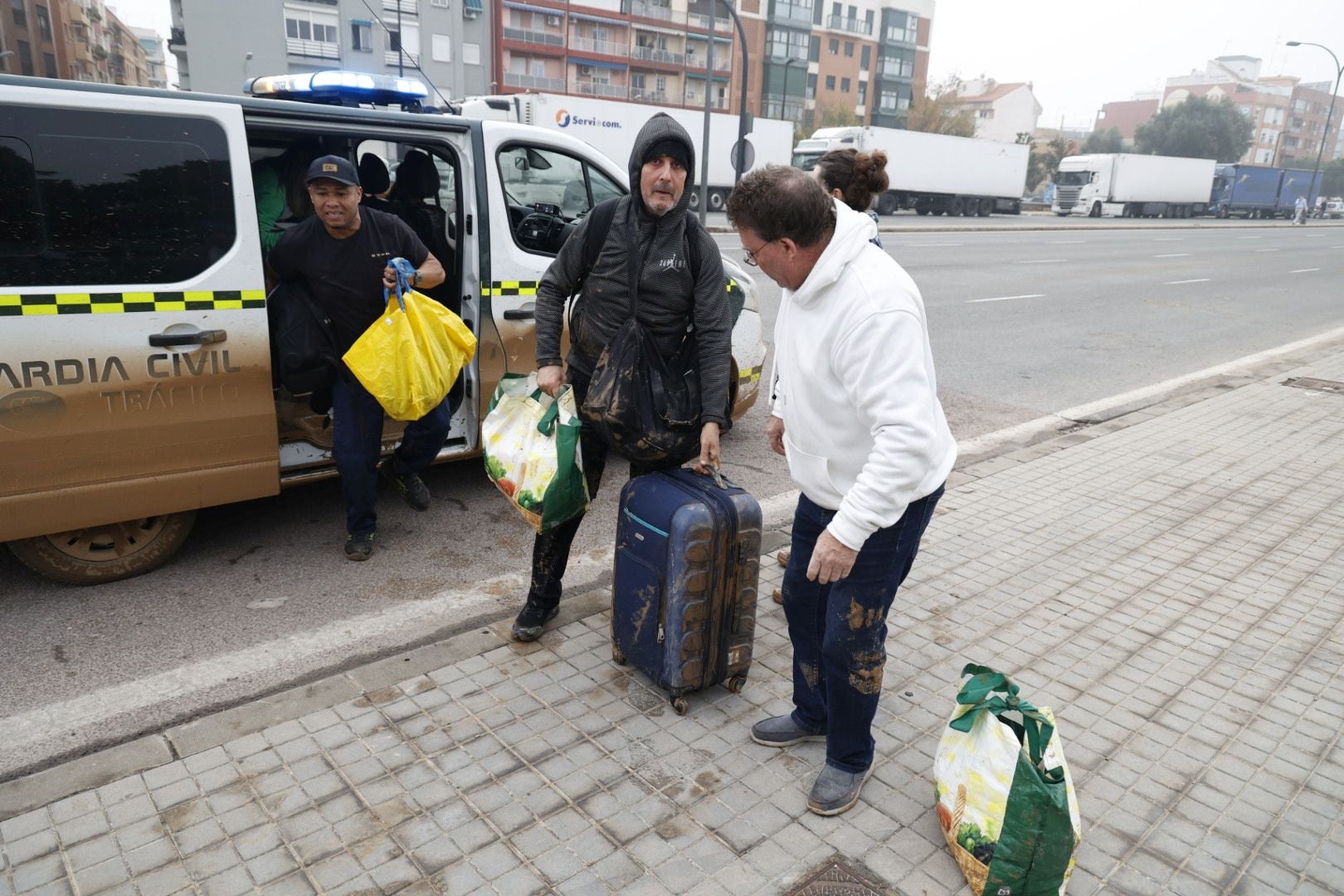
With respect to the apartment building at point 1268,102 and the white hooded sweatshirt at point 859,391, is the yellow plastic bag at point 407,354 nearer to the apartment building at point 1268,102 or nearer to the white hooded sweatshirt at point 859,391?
the white hooded sweatshirt at point 859,391

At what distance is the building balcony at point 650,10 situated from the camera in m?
61.8

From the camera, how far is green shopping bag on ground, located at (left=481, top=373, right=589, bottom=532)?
11.3 feet

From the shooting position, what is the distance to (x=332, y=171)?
405 centimetres

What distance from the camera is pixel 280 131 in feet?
13.9

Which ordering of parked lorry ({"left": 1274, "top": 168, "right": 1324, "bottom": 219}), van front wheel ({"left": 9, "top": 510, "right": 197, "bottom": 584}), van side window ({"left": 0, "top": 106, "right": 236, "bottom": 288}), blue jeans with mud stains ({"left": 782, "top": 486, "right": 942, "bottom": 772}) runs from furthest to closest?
parked lorry ({"left": 1274, "top": 168, "right": 1324, "bottom": 219}) → van front wheel ({"left": 9, "top": 510, "right": 197, "bottom": 584}) → van side window ({"left": 0, "top": 106, "right": 236, "bottom": 288}) → blue jeans with mud stains ({"left": 782, "top": 486, "right": 942, "bottom": 772})

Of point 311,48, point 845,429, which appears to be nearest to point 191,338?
point 845,429

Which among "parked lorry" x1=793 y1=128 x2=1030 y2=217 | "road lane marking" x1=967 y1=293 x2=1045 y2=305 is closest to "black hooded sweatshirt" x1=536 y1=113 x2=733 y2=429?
"road lane marking" x1=967 y1=293 x2=1045 y2=305

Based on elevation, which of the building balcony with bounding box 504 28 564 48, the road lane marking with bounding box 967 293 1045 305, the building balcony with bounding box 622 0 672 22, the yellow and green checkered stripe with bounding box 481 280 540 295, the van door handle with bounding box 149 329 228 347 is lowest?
the road lane marking with bounding box 967 293 1045 305

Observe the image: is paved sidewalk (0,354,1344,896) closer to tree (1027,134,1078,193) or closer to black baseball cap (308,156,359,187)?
black baseball cap (308,156,359,187)

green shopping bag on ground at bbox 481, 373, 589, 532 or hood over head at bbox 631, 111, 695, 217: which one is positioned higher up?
hood over head at bbox 631, 111, 695, 217

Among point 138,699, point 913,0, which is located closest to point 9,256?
point 138,699

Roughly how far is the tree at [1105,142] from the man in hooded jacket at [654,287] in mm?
104614

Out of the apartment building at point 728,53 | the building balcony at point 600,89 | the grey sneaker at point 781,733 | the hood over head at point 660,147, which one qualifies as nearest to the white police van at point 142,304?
the hood over head at point 660,147

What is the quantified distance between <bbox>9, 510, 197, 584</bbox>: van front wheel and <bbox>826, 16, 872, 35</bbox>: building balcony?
83.7 meters
